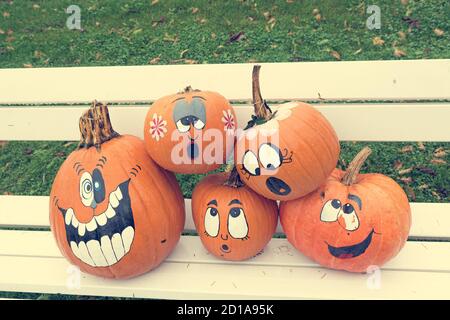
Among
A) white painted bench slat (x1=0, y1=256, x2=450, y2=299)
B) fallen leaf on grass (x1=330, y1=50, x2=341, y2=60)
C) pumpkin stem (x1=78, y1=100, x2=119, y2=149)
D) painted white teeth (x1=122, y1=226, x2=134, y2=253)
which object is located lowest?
white painted bench slat (x1=0, y1=256, x2=450, y2=299)

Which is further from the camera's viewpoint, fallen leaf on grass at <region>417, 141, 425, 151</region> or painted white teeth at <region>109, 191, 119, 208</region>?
fallen leaf on grass at <region>417, 141, 425, 151</region>

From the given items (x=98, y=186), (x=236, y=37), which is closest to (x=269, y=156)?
(x=98, y=186)

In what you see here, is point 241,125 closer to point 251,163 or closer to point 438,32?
point 251,163

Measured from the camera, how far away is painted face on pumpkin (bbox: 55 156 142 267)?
1.41m

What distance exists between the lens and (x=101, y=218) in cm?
140

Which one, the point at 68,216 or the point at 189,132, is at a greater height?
the point at 189,132

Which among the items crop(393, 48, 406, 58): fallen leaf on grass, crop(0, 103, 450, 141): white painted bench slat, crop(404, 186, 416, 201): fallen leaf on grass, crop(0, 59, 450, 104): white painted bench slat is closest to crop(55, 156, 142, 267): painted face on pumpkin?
crop(0, 103, 450, 141): white painted bench slat

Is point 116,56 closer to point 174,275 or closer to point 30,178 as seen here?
point 30,178

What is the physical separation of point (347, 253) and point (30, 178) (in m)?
2.17

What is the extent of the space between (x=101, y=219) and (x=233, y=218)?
43 centimetres

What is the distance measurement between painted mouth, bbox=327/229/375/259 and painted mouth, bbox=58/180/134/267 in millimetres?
653

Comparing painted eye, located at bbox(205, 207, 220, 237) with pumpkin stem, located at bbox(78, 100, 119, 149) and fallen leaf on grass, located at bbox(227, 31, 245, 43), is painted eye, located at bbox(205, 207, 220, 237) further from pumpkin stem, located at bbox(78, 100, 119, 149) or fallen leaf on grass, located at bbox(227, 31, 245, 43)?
fallen leaf on grass, located at bbox(227, 31, 245, 43)

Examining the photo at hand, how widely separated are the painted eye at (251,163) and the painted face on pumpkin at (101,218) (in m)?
0.38

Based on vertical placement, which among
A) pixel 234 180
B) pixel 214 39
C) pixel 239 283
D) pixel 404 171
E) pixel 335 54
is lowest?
pixel 239 283
